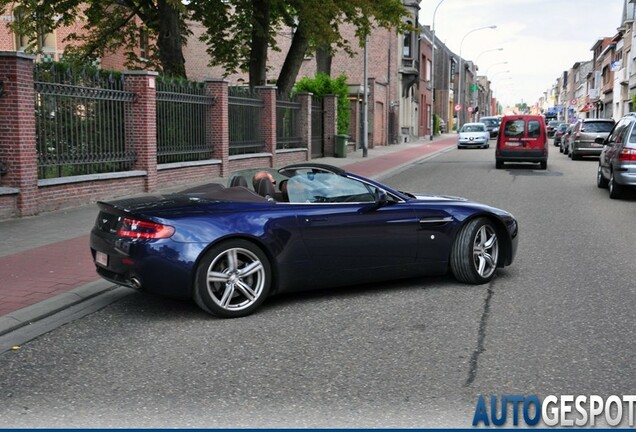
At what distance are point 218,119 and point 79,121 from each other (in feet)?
20.3

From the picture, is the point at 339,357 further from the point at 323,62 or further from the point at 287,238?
the point at 323,62

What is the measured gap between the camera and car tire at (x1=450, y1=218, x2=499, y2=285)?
6.96 meters

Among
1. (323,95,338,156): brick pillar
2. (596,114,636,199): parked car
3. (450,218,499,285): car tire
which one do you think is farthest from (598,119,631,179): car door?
(323,95,338,156): brick pillar

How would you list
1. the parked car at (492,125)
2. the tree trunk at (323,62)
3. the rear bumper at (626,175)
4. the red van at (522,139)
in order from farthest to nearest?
the parked car at (492,125) < the tree trunk at (323,62) < the red van at (522,139) < the rear bumper at (626,175)

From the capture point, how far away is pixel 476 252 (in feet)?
23.4

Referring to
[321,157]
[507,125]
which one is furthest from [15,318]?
[321,157]

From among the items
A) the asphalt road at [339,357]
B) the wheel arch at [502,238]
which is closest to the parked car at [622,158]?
the asphalt road at [339,357]

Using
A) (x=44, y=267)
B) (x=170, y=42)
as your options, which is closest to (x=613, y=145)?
(x=170, y=42)

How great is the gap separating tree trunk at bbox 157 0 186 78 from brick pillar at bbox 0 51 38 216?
8.55m

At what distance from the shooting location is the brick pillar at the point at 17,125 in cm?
1156

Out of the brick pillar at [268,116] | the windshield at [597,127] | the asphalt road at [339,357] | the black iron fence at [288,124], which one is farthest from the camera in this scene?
the windshield at [597,127]

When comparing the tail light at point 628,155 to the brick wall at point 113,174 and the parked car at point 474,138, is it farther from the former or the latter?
the parked car at point 474,138

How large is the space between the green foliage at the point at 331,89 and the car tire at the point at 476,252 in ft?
74.7

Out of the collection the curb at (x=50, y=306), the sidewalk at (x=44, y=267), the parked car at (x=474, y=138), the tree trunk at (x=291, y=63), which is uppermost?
the tree trunk at (x=291, y=63)
